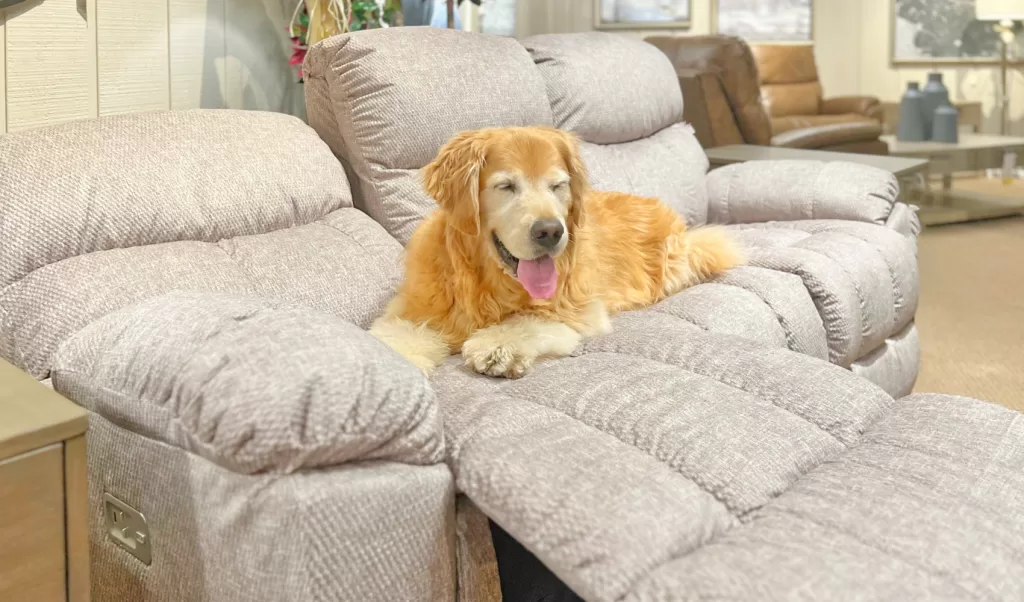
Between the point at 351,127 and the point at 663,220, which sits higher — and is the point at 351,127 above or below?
above

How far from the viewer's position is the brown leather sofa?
3.64 meters

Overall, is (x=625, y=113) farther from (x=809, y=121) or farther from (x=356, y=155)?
(x=809, y=121)

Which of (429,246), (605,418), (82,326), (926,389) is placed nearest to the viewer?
(605,418)

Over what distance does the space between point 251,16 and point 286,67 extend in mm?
187

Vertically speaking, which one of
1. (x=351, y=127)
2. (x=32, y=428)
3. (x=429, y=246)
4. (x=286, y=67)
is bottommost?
(x=32, y=428)

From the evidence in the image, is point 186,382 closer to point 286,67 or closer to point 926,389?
point 286,67

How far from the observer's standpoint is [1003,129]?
3508mm

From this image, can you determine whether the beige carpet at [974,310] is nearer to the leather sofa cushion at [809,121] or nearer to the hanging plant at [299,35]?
the leather sofa cushion at [809,121]

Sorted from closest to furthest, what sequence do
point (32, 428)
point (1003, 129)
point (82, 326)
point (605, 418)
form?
point (32, 428) < point (605, 418) < point (82, 326) < point (1003, 129)

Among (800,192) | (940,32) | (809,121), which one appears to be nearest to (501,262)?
(800,192)

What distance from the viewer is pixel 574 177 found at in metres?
1.91

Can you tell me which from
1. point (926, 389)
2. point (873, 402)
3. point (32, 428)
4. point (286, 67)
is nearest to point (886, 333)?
point (926, 389)

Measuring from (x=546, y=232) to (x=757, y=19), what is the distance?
2.33m

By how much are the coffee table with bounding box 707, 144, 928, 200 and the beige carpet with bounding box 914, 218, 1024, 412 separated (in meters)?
0.45
